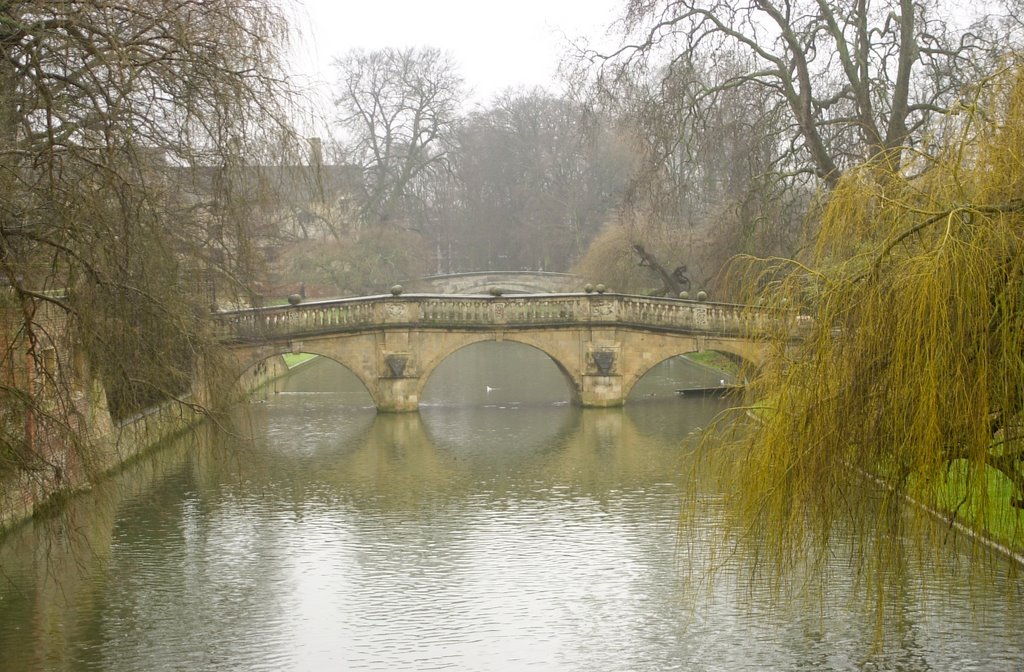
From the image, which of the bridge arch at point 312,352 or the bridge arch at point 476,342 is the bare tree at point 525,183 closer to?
the bridge arch at point 476,342

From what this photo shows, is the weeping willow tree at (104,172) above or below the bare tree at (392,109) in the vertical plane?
below

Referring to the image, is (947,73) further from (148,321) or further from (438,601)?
(148,321)

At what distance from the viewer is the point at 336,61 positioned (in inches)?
2023

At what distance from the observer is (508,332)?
26125 millimetres

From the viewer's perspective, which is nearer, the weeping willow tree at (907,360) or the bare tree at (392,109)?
the weeping willow tree at (907,360)

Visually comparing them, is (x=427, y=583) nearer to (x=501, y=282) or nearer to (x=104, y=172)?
(x=104, y=172)

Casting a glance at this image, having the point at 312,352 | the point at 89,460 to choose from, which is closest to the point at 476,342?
the point at 312,352

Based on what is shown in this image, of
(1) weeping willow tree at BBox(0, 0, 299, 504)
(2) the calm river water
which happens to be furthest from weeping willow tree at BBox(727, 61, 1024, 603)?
(1) weeping willow tree at BBox(0, 0, 299, 504)

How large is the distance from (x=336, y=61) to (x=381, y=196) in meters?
5.66

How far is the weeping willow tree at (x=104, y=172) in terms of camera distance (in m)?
8.43

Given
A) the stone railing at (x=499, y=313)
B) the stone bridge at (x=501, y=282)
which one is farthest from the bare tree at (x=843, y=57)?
the stone bridge at (x=501, y=282)

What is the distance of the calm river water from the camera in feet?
34.3

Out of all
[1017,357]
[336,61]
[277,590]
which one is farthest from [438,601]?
[336,61]

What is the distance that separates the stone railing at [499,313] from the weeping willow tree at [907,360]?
1657 cm
